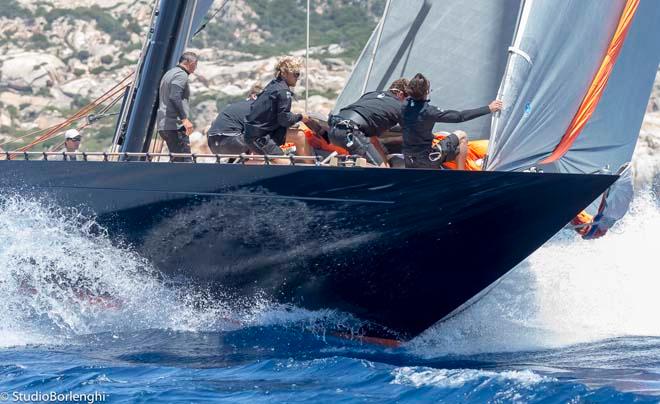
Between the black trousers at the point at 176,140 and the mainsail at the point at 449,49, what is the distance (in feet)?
5.50

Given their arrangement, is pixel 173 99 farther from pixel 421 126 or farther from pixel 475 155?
pixel 475 155

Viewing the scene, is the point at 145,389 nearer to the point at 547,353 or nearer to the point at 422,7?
the point at 547,353

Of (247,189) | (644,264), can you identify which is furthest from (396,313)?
(644,264)

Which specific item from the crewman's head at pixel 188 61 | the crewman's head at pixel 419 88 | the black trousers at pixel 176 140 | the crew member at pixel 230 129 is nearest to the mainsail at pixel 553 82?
the crewman's head at pixel 419 88

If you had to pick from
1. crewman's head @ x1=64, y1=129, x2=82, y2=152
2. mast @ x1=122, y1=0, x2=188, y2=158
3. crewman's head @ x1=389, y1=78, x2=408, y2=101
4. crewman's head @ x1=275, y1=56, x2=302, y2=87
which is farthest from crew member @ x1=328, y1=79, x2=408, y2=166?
crewman's head @ x1=64, y1=129, x2=82, y2=152

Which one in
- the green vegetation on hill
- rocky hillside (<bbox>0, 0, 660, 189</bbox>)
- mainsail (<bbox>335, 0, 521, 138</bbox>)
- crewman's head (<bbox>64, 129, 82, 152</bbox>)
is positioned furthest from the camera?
the green vegetation on hill

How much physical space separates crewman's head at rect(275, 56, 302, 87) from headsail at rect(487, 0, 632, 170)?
5.05ft

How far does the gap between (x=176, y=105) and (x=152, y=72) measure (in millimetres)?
680

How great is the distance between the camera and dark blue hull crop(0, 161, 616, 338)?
7195mm

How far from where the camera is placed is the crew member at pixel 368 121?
7.90 meters

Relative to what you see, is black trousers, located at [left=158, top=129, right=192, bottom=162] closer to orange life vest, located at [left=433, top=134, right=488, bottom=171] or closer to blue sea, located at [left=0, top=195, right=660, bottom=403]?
blue sea, located at [left=0, top=195, right=660, bottom=403]

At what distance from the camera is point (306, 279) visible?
7656 mm

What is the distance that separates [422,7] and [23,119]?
3554 centimetres

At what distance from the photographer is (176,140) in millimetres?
8977
